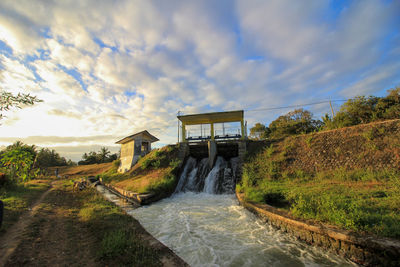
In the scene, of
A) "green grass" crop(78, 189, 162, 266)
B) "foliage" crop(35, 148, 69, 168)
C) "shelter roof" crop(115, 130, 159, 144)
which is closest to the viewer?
"green grass" crop(78, 189, 162, 266)

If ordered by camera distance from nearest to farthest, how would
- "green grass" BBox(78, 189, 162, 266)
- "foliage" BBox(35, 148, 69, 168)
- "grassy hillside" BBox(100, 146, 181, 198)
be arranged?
"green grass" BBox(78, 189, 162, 266)
"grassy hillside" BBox(100, 146, 181, 198)
"foliage" BBox(35, 148, 69, 168)

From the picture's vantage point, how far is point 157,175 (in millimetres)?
13883

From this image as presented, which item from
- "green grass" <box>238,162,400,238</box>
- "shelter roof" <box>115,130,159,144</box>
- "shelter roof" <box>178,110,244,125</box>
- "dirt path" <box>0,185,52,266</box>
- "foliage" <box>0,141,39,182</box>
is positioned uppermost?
"shelter roof" <box>178,110,244,125</box>

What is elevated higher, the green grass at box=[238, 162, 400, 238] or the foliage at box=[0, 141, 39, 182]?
the foliage at box=[0, 141, 39, 182]

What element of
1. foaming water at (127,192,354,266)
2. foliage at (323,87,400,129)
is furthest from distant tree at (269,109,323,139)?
foaming water at (127,192,354,266)

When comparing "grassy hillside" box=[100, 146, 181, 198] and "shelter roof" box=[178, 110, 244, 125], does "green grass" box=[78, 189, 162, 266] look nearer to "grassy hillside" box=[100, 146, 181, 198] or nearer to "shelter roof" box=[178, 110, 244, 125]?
"grassy hillside" box=[100, 146, 181, 198]

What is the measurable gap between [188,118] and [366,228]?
1628 centimetres

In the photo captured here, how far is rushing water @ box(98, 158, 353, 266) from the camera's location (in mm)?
4211

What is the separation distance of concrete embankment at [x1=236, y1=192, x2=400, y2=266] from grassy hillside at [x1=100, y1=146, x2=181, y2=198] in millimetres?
7979

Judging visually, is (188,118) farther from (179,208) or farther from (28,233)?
(28,233)

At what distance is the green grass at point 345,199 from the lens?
13.8 feet

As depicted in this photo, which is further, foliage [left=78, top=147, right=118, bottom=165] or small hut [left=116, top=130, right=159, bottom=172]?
foliage [left=78, top=147, right=118, bottom=165]

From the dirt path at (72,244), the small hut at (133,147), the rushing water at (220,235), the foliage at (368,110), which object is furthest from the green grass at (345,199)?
the small hut at (133,147)

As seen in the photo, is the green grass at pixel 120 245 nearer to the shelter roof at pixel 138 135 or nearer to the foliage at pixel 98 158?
the shelter roof at pixel 138 135
